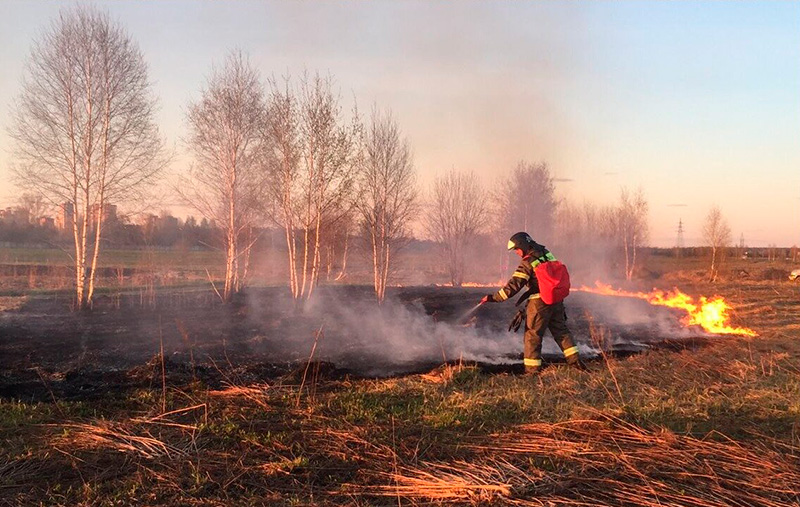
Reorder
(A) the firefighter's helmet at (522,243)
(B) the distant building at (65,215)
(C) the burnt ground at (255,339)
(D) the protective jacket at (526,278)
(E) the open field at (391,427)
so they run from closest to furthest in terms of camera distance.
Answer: (E) the open field at (391,427) < (D) the protective jacket at (526,278) < (A) the firefighter's helmet at (522,243) < (C) the burnt ground at (255,339) < (B) the distant building at (65,215)

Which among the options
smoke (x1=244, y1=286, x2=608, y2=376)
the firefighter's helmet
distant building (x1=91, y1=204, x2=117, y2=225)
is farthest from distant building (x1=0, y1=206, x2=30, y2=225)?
the firefighter's helmet

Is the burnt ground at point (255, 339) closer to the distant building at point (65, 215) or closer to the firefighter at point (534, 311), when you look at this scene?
the firefighter at point (534, 311)

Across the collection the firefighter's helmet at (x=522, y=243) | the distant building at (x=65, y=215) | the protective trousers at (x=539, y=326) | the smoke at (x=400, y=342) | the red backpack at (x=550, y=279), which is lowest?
the smoke at (x=400, y=342)

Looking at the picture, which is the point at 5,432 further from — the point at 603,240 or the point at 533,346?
the point at 603,240

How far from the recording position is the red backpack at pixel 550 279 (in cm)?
674

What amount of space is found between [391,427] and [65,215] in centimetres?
1328

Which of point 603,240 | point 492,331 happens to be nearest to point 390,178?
point 492,331

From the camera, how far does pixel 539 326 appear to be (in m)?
6.85

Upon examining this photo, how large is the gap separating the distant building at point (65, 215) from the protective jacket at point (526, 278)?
39.8ft

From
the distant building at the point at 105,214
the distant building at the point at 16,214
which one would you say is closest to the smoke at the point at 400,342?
the distant building at the point at 105,214

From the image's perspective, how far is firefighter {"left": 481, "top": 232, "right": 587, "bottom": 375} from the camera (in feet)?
22.5

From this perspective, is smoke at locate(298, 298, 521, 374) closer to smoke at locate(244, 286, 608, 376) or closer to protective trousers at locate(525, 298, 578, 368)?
smoke at locate(244, 286, 608, 376)

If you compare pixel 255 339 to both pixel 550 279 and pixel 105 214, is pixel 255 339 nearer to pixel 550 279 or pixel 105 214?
pixel 550 279

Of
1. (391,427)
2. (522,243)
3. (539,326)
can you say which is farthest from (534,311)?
(391,427)
